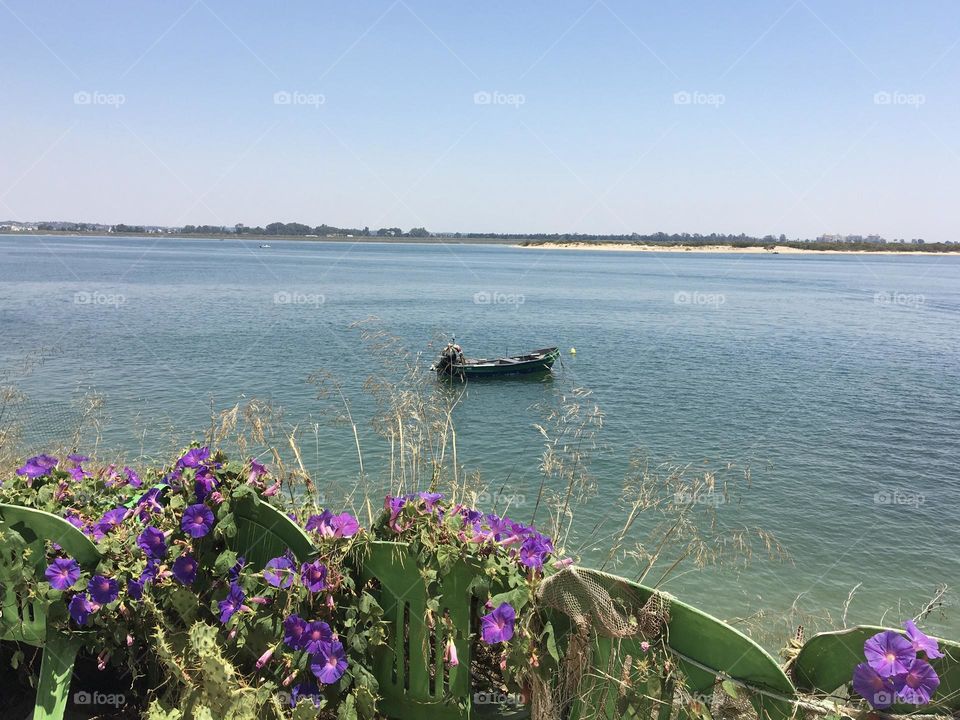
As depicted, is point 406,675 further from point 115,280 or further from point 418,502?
point 115,280

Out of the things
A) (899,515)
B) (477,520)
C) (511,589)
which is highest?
(477,520)

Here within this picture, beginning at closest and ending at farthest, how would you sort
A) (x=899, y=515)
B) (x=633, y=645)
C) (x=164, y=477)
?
(x=633, y=645) < (x=164, y=477) < (x=899, y=515)

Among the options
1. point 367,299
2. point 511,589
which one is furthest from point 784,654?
point 367,299

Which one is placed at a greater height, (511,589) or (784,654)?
(511,589)

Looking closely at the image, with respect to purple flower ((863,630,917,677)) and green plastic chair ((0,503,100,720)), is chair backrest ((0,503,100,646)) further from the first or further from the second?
purple flower ((863,630,917,677))

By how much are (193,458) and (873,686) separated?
120 inches

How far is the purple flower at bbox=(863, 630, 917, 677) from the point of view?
2.32 m

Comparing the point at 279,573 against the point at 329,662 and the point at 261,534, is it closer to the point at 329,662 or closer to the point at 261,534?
the point at 261,534

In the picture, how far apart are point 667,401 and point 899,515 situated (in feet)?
32.9

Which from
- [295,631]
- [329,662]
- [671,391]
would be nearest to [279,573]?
[295,631]

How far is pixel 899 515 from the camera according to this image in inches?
560

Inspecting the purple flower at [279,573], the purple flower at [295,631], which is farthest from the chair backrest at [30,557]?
the purple flower at [295,631]

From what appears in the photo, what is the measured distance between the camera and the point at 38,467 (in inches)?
151

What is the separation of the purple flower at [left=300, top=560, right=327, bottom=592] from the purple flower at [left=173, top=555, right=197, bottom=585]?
24.7 inches
